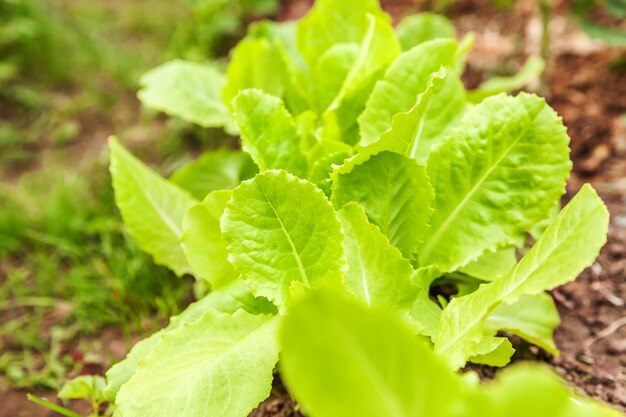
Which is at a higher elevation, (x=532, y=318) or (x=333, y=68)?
(x=333, y=68)

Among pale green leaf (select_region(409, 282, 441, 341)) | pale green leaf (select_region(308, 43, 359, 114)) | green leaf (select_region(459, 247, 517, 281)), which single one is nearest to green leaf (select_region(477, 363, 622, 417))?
pale green leaf (select_region(409, 282, 441, 341))

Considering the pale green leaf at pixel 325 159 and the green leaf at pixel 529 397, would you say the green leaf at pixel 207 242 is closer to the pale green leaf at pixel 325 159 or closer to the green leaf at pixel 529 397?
the pale green leaf at pixel 325 159

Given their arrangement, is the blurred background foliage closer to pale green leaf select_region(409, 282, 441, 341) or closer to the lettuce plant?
the lettuce plant

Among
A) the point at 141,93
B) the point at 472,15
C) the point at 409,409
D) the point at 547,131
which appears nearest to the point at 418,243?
the point at 547,131

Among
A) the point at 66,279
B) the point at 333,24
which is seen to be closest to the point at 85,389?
the point at 66,279

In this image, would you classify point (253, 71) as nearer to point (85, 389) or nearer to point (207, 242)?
point (207, 242)

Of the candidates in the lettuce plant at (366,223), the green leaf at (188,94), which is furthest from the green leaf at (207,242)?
the green leaf at (188,94)

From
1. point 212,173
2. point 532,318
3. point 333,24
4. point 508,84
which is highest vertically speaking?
point 333,24
